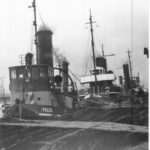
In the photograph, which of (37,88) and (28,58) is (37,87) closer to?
(37,88)

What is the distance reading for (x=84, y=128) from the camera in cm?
409

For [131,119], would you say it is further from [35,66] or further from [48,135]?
[35,66]

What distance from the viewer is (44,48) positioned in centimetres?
1077

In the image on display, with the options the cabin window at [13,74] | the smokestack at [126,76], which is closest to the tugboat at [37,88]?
the cabin window at [13,74]

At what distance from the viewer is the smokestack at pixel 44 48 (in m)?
10.7

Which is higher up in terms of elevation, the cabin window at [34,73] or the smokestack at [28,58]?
the smokestack at [28,58]

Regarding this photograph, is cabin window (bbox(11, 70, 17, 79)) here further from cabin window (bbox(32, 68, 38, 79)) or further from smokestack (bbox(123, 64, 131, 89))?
smokestack (bbox(123, 64, 131, 89))

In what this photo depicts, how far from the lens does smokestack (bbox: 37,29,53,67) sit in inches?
420

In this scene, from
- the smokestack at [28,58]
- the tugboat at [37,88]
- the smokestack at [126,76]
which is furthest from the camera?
the smokestack at [126,76]

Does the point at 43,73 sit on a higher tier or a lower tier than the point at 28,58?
lower

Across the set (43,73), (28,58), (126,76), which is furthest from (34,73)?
(126,76)

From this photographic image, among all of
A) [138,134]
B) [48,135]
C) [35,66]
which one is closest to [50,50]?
[35,66]

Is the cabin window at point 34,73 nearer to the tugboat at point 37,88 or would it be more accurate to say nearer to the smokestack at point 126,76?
the tugboat at point 37,88

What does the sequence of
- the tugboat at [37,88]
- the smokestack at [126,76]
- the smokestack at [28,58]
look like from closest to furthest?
the tugboat at [37,88] < the smokestack at [28,58] < the smokestack at [126,76]
